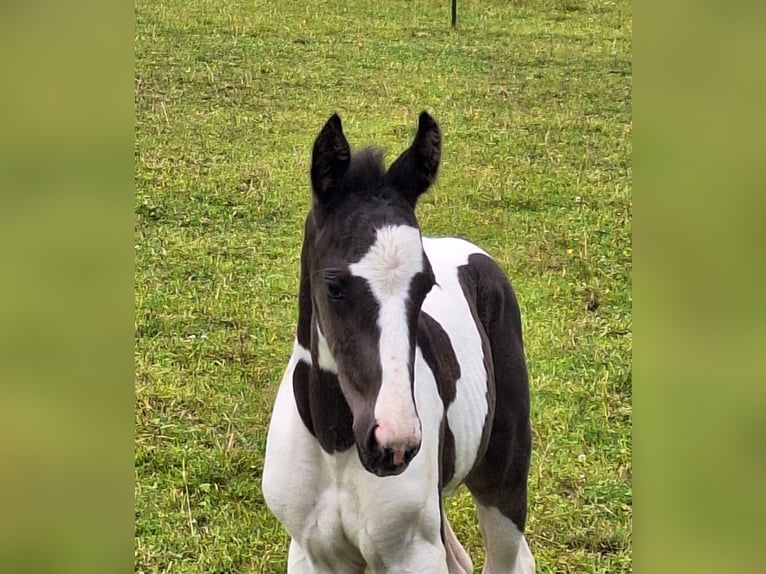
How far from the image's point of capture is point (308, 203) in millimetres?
2268

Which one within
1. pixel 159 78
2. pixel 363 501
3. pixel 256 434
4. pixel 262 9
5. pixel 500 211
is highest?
pixel 262 9

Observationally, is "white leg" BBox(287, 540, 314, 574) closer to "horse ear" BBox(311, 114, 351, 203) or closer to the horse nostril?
the horse nostril

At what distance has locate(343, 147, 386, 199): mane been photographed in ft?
5.66

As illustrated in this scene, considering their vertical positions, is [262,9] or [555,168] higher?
[262,9]

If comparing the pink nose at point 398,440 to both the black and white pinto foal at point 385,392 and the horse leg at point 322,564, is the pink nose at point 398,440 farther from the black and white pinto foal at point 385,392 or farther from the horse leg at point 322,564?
the horse leg at point 322,564

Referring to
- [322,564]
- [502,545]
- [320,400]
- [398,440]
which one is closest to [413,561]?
[322,564]

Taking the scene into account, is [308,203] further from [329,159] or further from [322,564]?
[322,564]

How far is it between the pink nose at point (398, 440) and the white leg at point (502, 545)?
1.04 meters

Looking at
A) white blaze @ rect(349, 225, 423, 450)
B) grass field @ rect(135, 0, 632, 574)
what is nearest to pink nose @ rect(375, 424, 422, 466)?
white blaze @ rect(349, 225, 423, 450)

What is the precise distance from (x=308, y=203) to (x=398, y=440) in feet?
3.20
